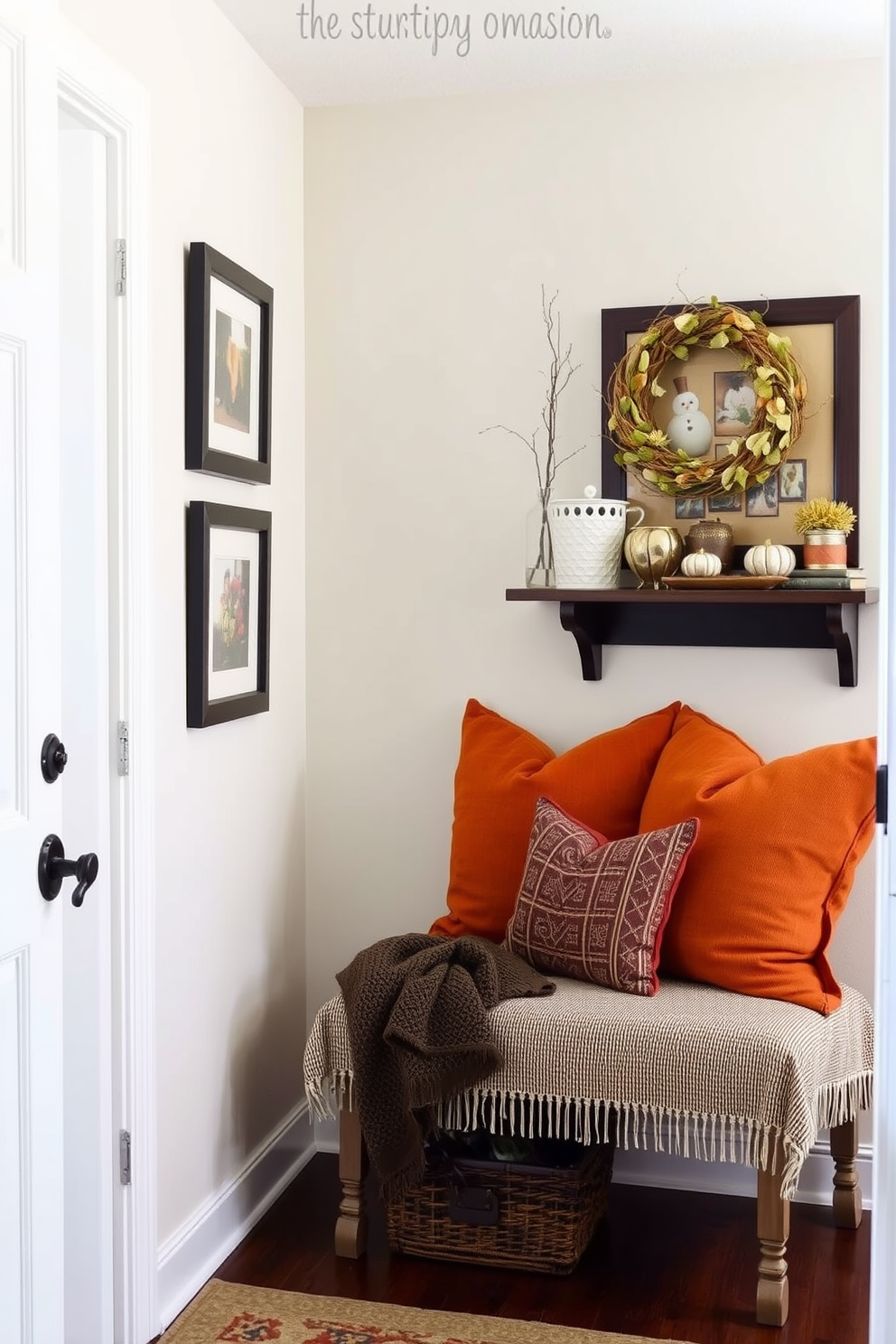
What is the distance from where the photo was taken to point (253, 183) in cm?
285

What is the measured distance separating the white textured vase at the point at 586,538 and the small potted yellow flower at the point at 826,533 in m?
0.41

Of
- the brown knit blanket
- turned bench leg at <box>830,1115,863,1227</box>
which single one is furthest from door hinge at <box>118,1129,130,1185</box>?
turned bench leg at <box>830,1115,863,1227</box>

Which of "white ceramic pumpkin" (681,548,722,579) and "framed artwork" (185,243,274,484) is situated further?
"white ceramic pumpkin" (681,548,722,579)

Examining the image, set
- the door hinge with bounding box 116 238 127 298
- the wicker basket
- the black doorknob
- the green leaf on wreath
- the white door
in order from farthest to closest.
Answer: the green leaf on wreath, the wicker basket, the door hinge with bounding box 116 238 127 298, the black doorknob, the white door

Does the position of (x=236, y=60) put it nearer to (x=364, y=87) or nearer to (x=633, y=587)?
(x=364, y=87)

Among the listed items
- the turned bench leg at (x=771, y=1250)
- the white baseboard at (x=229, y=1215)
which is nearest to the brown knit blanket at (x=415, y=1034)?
the white baseboard at (x=229, y=1215)

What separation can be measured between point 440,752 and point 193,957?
86cm

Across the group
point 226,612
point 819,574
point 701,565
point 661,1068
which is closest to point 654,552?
point 701,565

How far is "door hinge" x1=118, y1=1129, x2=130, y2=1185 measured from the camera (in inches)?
89.5

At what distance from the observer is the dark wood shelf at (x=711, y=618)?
2.74 metres

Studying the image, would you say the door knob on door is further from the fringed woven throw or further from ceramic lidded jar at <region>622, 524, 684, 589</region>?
ceramic lidded jar at <region>622, 524, 684, 589</region>

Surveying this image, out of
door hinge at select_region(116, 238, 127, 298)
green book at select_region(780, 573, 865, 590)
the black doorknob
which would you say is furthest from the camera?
green book at select_region(780, 573, 865, 590)

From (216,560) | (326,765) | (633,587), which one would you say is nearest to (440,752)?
(326,765)

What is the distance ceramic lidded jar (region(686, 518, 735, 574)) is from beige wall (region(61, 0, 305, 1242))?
0.96m
